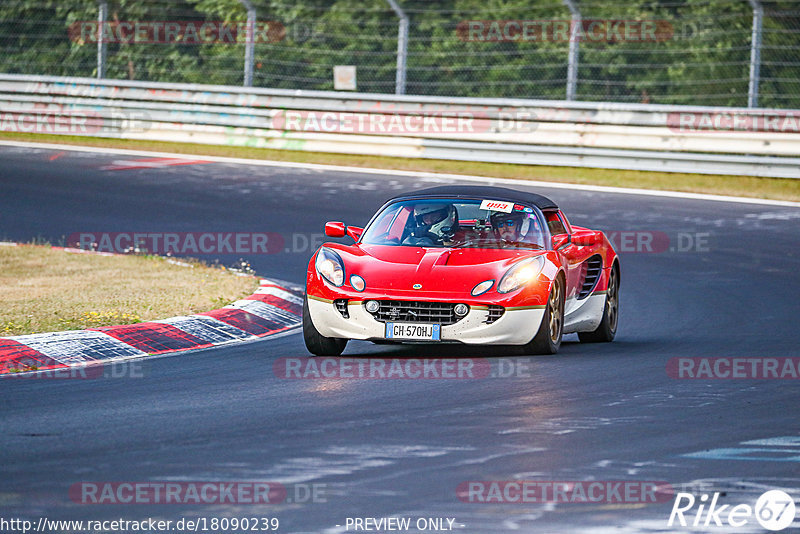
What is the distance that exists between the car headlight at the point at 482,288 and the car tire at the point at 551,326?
0.42 meters

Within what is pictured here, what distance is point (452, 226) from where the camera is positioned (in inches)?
397

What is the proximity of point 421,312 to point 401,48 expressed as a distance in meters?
13.6

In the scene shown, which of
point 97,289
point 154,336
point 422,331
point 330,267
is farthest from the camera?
point 97,289

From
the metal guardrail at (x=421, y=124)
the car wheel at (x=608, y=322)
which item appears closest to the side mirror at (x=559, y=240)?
the car wheel at (x=608, y=322)

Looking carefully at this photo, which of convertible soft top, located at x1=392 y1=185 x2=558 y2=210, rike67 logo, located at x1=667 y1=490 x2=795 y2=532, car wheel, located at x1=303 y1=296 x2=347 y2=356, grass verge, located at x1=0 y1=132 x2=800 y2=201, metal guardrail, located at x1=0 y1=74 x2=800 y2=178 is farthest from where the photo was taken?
metal guardrail, located at x1=0 y1=74 x2=800 y2=178

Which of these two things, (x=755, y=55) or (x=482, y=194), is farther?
(x=755, y=55)

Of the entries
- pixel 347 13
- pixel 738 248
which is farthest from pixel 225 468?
pixel 347 13

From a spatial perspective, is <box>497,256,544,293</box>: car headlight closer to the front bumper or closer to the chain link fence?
the front bumper

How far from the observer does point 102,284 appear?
1208 cm

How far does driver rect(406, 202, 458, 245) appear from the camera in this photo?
992 cm

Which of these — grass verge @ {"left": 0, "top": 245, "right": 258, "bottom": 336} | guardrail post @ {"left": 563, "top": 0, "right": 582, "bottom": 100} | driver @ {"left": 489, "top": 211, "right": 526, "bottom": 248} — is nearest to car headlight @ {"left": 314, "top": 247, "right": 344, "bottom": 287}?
driver @ {"left": 489, "top": 211, "right": 526, "bottom": 248}

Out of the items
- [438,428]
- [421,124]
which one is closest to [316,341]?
[438,428]

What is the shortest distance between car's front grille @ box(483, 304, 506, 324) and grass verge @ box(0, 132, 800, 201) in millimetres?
11271

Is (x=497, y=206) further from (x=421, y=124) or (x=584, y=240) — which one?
(x=421, y=124)
